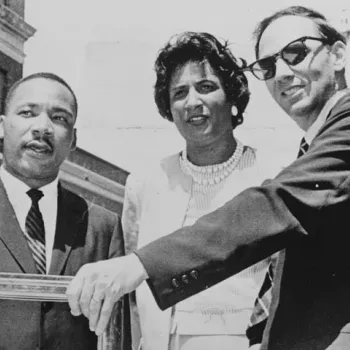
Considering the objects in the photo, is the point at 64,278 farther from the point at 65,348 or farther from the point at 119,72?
the point at 119,72

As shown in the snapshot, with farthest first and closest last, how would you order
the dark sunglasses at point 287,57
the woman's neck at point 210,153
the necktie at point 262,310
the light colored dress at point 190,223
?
the woman's neck at point 210,153
the light colored dress at point 190,223
the dark sunglasses at point 287,57
the necktie at point 262,310

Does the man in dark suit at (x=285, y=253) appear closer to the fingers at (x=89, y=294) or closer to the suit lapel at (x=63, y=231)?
the fingers at (x=89, y=294)

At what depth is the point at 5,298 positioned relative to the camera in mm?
1087

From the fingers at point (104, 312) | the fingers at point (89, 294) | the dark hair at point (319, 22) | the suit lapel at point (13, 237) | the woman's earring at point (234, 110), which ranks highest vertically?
the dark hair at point (319, 22)

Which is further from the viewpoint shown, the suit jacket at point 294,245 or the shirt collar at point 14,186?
the shirt collar at point 14,186

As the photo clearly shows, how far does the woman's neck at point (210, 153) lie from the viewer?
1303mm

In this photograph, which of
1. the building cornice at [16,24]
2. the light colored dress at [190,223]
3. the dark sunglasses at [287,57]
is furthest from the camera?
the building cornice at [16,24]

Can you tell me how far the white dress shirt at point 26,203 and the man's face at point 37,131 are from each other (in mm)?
13

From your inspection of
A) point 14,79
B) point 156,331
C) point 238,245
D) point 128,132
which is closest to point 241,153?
point 128,132

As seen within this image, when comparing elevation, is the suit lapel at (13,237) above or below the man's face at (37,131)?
below

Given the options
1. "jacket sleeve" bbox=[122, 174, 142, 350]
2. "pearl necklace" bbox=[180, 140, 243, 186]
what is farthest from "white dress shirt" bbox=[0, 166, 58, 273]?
"pearl necklace" bbox=[180, 140, 243, 186]

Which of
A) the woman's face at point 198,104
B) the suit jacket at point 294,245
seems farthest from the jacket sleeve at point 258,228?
the woman's face at point 198,104

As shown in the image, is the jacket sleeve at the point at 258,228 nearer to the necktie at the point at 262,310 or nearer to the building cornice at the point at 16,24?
the necktie at the point at 262,310

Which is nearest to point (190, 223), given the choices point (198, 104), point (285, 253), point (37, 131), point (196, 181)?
point (196, 181)
